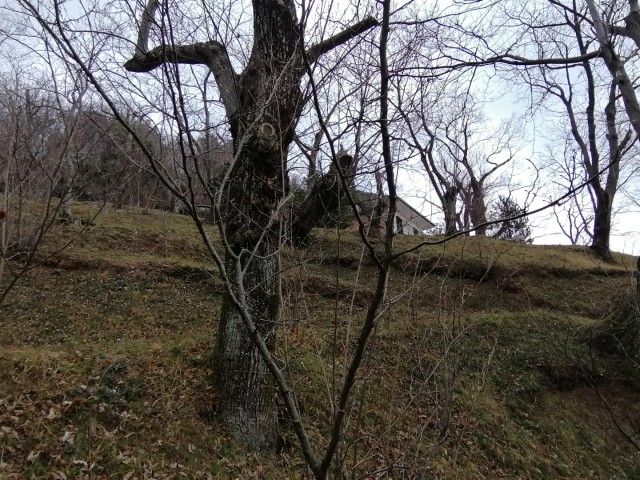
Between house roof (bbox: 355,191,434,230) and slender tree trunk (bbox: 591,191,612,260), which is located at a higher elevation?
slender tree trunk (bbox: 591,191,612,260)

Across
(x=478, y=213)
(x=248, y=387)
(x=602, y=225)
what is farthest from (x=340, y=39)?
(x=602, y=225)

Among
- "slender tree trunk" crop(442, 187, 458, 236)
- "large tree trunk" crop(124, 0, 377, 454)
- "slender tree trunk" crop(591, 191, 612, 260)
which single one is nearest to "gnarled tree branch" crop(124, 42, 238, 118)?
"large tree trunk" crop(124, 0, 377, 454)

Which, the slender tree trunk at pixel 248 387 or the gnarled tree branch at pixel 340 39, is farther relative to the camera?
the slender tree trunk at pixel 248 387

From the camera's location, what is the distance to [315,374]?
4457 millimetres

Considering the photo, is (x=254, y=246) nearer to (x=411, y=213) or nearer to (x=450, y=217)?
(x=411, y=213)

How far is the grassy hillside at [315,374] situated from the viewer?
2918mm

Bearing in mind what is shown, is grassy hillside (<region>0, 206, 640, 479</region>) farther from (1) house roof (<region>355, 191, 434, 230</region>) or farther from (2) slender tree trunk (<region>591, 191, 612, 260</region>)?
(2) slender tree trunk (<region>591, 191, 612, 260</region>)

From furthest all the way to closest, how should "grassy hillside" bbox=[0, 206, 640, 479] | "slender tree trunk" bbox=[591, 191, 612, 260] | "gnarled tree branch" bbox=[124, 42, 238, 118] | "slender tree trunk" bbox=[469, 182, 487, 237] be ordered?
"slender tree trunk" bbox=[591, 191, 612, 260], "gnarled tree branch" bbox=[124, 42, 238, 118], "grassy hillside" bbox=[0, 206, 640, 479], "slender tree trunk" bbox=[469, 182, 487, 237]

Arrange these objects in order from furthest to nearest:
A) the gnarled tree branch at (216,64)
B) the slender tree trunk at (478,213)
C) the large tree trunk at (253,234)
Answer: the gnarled tree branch at (216,64) < the large tree trunk at (253,234) < the slender tree trunk at (478,213)

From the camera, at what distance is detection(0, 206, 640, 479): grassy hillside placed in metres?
2.92

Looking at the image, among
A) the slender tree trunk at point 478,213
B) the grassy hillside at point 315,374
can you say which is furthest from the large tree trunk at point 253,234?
the slender tree trunk at point 478,213

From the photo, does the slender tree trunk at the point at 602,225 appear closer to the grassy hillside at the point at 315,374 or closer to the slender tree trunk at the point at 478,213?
the slender tree trunk at the point at 478,213

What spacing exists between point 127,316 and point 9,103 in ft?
9.45

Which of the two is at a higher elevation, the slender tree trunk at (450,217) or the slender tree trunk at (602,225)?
the slender tree trunk at (602,225)
